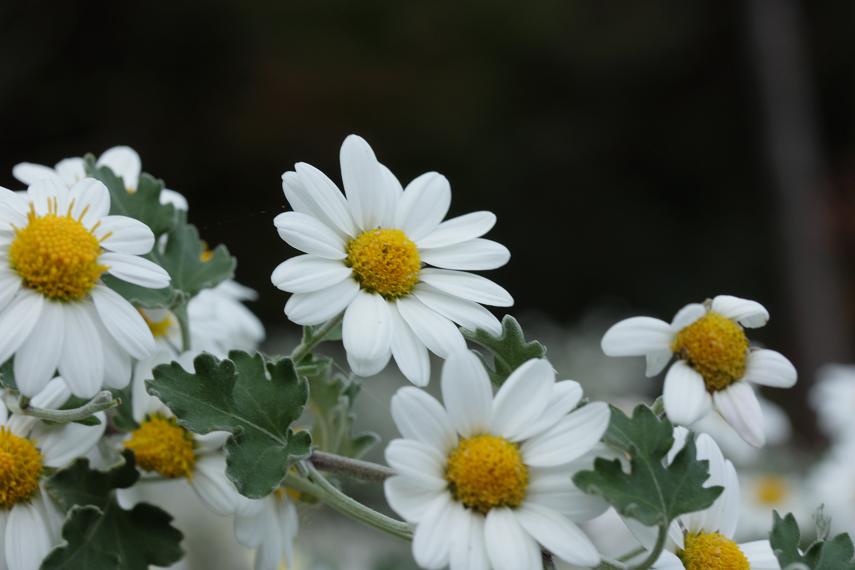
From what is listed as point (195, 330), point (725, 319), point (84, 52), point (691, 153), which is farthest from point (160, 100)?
point (725, 319)

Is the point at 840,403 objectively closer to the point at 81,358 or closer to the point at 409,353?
the point at 409,353

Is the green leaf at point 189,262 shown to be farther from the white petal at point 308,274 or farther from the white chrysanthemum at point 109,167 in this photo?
the white petal at point 308,274

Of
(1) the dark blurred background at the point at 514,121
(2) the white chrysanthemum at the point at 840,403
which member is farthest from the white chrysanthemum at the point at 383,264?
(1) the dark blurred background at the point at 514,121

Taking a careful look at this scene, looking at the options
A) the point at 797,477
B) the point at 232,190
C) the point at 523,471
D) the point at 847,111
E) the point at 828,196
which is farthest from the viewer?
the point at 847,111

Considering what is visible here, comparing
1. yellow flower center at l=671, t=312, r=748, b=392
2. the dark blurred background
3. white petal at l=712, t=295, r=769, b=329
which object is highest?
the dark blurred background

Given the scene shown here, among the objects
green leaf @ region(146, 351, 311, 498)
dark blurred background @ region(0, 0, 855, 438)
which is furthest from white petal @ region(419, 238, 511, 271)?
dark blurred background @ region(0, 0, 855, 438)

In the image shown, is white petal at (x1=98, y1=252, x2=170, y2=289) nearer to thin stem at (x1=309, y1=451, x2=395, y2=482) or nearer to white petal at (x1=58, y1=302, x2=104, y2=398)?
white petal at (x1=58, y1=302, x2=104, y2=398)

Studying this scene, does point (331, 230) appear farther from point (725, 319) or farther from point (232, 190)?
point (232, 190)
